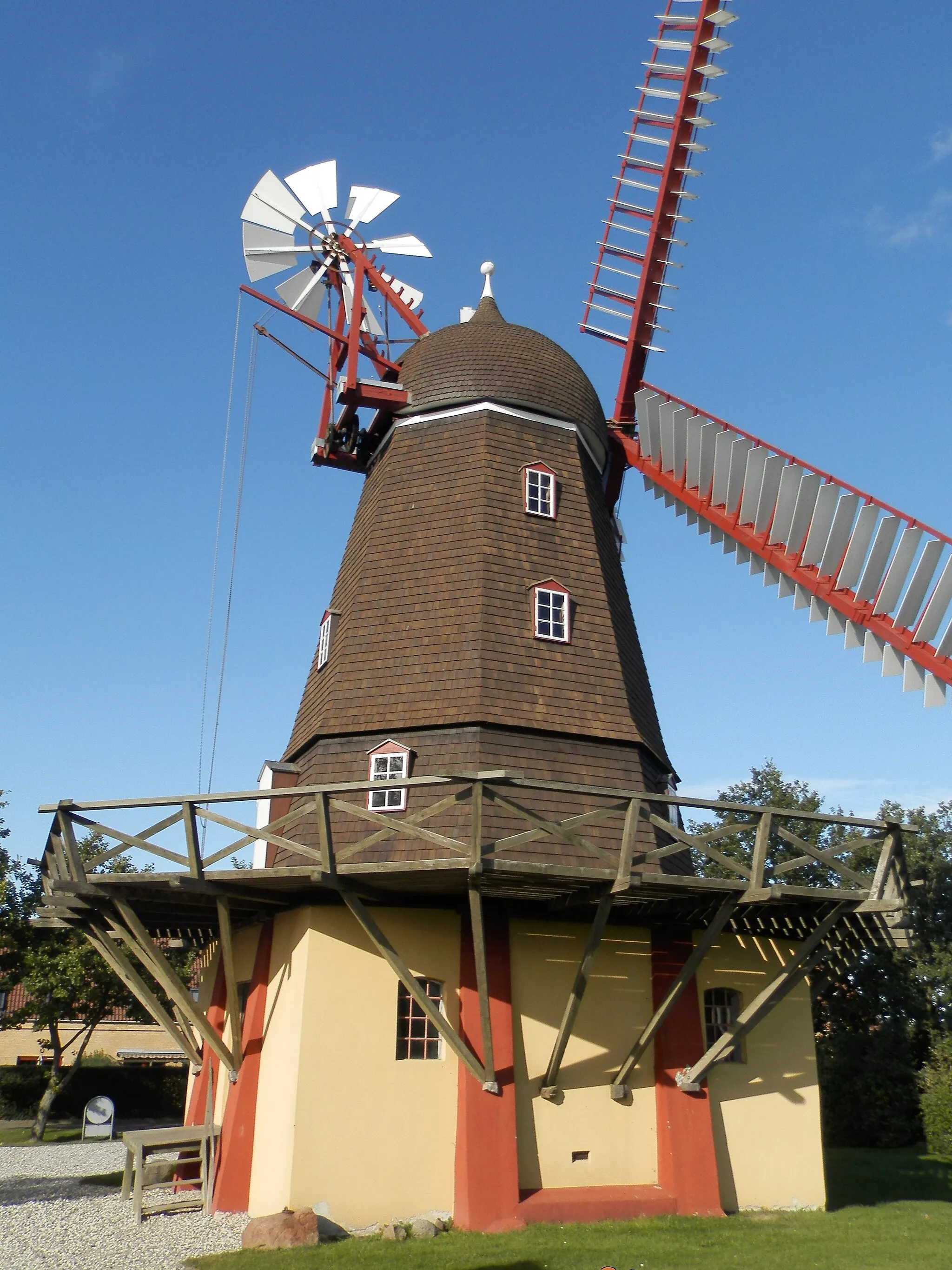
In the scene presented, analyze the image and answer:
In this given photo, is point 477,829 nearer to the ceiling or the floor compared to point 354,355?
nearer to the floor

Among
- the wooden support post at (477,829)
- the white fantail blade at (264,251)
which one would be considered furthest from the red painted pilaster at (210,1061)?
the white fantail blade at (264,251)

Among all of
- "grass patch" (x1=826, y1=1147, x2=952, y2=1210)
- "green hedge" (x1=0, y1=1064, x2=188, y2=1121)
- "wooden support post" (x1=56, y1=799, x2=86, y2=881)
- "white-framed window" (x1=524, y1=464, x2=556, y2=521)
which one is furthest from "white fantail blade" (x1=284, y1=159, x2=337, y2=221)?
"green hedge" (x1=0, y1=1064, x2=188, y2=1121)

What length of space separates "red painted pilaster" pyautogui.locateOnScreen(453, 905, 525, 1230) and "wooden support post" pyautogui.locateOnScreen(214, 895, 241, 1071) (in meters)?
2.46

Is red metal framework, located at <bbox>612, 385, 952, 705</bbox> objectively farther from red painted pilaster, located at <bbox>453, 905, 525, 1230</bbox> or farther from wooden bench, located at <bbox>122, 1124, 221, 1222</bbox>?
wooden bench, located at <bbox>122, 1124, 221, 1222</bbox>

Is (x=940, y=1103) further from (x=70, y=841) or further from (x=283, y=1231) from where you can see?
(x=70, y=841)

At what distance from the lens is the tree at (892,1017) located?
72.1ft

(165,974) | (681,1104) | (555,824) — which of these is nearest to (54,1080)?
(165,974)

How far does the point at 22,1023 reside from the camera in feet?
79.3

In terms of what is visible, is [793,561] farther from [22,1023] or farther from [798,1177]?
[22,1023]

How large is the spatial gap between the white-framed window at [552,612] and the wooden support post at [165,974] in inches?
212

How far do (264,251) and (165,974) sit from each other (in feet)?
36.3

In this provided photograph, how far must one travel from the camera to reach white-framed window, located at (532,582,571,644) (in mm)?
12586

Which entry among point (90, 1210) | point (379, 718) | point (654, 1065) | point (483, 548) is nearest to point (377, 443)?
point (483, 548)

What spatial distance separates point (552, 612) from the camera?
12.8 meters
